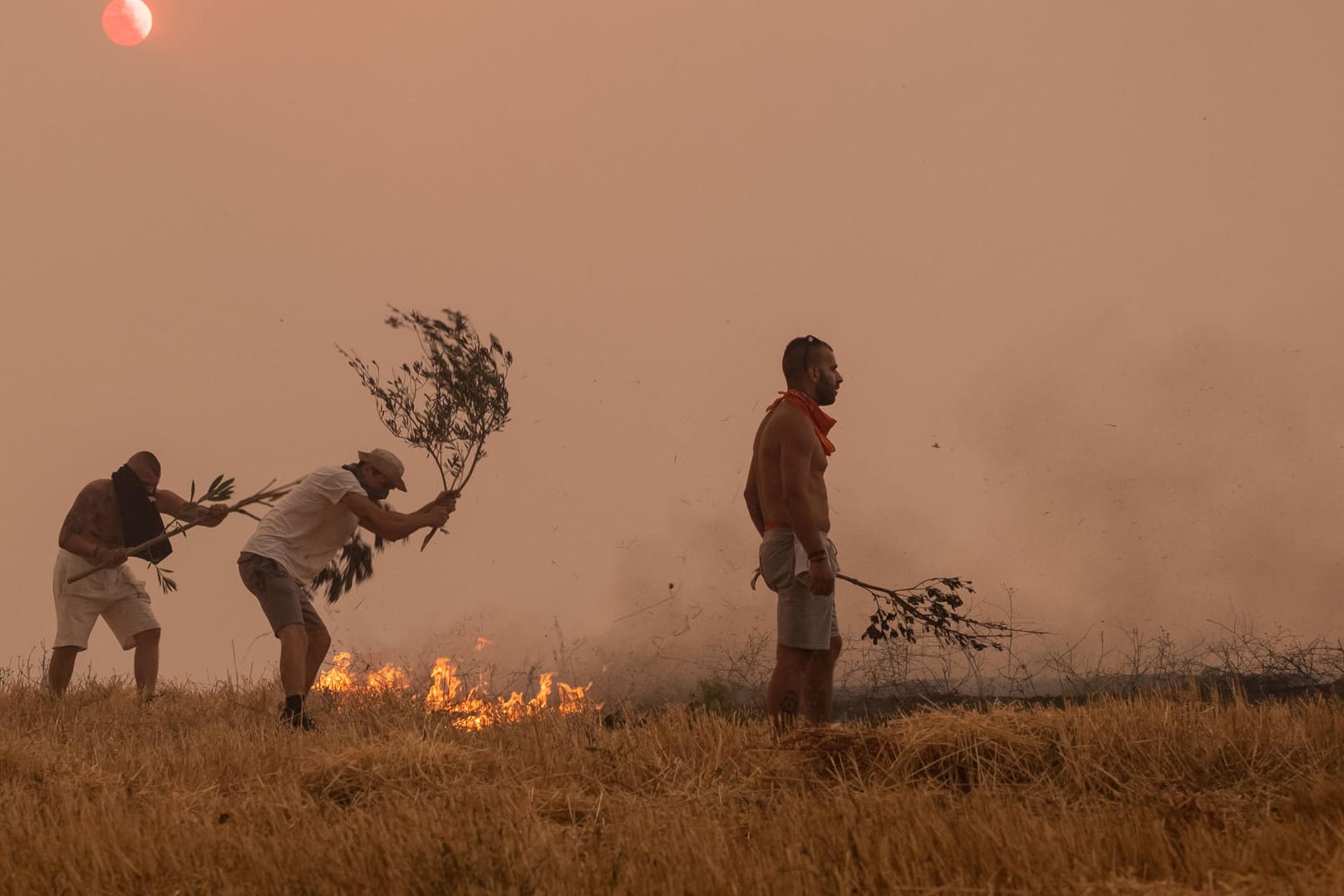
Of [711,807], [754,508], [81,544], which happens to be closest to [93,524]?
[81,544]

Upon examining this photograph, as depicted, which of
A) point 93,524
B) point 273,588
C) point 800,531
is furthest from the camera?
point 93,524

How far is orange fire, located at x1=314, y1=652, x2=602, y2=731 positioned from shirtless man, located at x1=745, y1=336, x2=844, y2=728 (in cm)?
211

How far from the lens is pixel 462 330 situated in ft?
31.0

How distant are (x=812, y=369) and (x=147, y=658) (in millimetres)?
6082

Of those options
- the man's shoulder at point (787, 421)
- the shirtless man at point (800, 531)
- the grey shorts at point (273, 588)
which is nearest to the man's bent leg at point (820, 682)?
the shirtless man at point (800, 531)

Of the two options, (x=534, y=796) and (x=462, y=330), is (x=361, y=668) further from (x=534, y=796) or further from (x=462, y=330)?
(x=534, y=796)

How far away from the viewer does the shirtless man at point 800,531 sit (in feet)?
21.0

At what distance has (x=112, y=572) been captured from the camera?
32.8 feet

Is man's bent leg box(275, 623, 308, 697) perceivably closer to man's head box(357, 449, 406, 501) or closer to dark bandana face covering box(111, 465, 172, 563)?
man's head box(357, 449, 406, 501)

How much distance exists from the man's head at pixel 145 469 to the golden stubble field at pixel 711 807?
2.97 m

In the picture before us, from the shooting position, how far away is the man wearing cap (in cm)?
832

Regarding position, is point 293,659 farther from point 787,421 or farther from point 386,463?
point 787,421

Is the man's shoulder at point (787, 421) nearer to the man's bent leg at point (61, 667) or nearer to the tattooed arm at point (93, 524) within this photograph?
the tattooed arm at point (93, 524)

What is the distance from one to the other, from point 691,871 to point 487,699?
6.30 m
